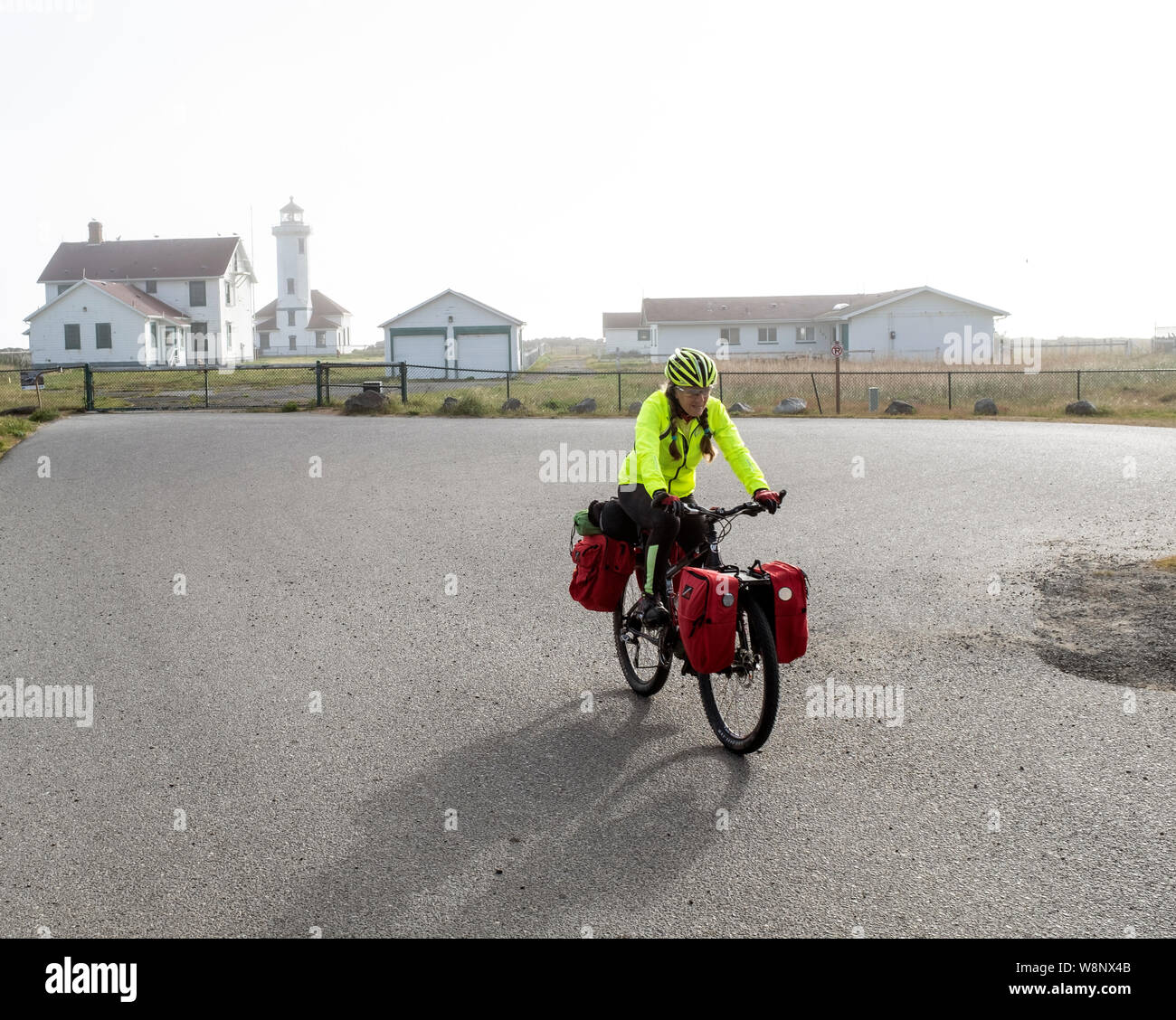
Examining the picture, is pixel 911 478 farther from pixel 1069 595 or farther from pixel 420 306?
pixel 420 306

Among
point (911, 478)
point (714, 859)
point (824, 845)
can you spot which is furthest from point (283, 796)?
point (911, 478)

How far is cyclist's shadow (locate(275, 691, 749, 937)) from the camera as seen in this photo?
156 inches

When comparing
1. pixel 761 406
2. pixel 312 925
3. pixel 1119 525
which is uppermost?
pixel 761 406

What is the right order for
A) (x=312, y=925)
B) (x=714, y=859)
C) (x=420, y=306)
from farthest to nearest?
(x=420, y=306), (x=714, y=859), (x=312, y=925)

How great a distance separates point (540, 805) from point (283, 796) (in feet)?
3.76

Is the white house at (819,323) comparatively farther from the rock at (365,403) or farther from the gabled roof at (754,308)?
the rock at (365,403)

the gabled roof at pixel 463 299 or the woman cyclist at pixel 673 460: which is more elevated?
the gabled roof at pixel 463 299

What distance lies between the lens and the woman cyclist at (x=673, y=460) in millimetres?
5914

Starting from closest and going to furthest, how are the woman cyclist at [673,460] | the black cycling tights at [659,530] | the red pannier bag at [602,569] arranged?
1. the woman cyclist at [673,460]
2. the black cycling tights at [659,530]
3. the red pannier bag at [602,569]

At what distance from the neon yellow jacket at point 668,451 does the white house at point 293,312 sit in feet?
306

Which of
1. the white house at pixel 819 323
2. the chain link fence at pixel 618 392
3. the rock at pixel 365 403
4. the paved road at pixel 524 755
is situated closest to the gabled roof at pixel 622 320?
the white house at pixel 819 323

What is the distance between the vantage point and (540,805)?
4.94 metres

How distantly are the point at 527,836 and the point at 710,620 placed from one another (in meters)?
1.33

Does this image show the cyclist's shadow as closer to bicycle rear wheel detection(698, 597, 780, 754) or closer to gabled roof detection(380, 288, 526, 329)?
bicycle rear wheel detection(698, 597, 780, 754)
